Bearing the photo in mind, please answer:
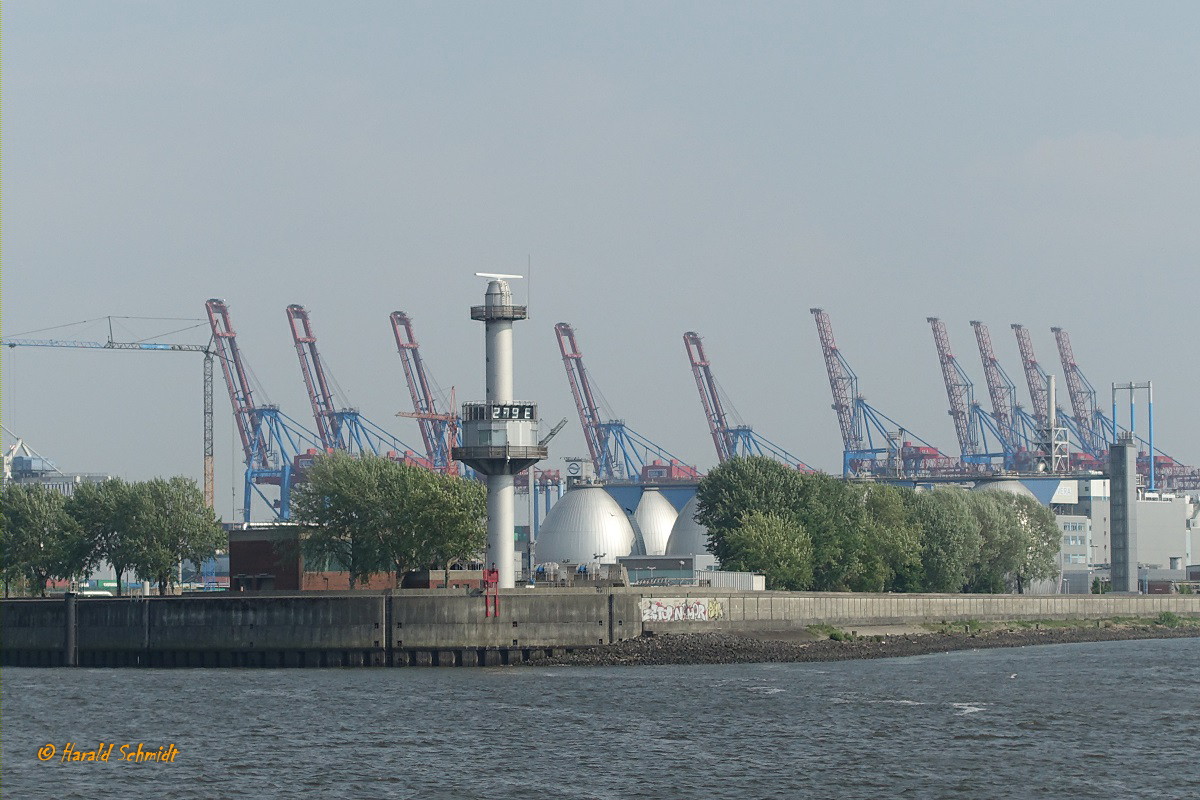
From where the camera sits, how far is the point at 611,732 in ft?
207

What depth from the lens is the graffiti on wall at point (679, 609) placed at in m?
97.1

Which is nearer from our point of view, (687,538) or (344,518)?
(344,518)

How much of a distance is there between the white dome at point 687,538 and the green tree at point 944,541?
28.0 meters

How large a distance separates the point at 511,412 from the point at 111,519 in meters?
35.6

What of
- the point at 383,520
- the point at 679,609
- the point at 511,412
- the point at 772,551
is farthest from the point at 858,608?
the point at 383,520

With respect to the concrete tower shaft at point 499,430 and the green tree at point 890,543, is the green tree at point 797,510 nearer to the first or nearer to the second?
the green tree at point 890,543

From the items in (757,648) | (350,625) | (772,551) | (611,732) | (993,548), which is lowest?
(611,732)

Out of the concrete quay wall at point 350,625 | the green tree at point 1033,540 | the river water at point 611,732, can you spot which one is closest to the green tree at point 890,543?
the green tree at point 1033,540

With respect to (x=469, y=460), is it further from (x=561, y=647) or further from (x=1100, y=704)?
(x=1100, y=704)

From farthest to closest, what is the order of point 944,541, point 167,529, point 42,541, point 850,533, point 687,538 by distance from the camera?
1. point 687,538
2. point 944,541
3. point 850,533
4. point 42,541
5. point 167,529

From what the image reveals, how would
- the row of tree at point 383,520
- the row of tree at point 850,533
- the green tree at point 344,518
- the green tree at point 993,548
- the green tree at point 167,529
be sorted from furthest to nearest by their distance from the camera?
the green tree at point 993,548
the row of tree at point 850,533
the green tree at point 167,529
the green tree at point 344,518
the row of tree at point 383,520

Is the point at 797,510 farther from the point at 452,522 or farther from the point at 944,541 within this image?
the point at 452,522

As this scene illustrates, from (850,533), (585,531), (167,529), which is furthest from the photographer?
(585,531)

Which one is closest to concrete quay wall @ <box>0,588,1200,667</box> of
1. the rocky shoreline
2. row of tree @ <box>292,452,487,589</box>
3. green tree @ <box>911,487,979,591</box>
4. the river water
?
the rocky shoreline
